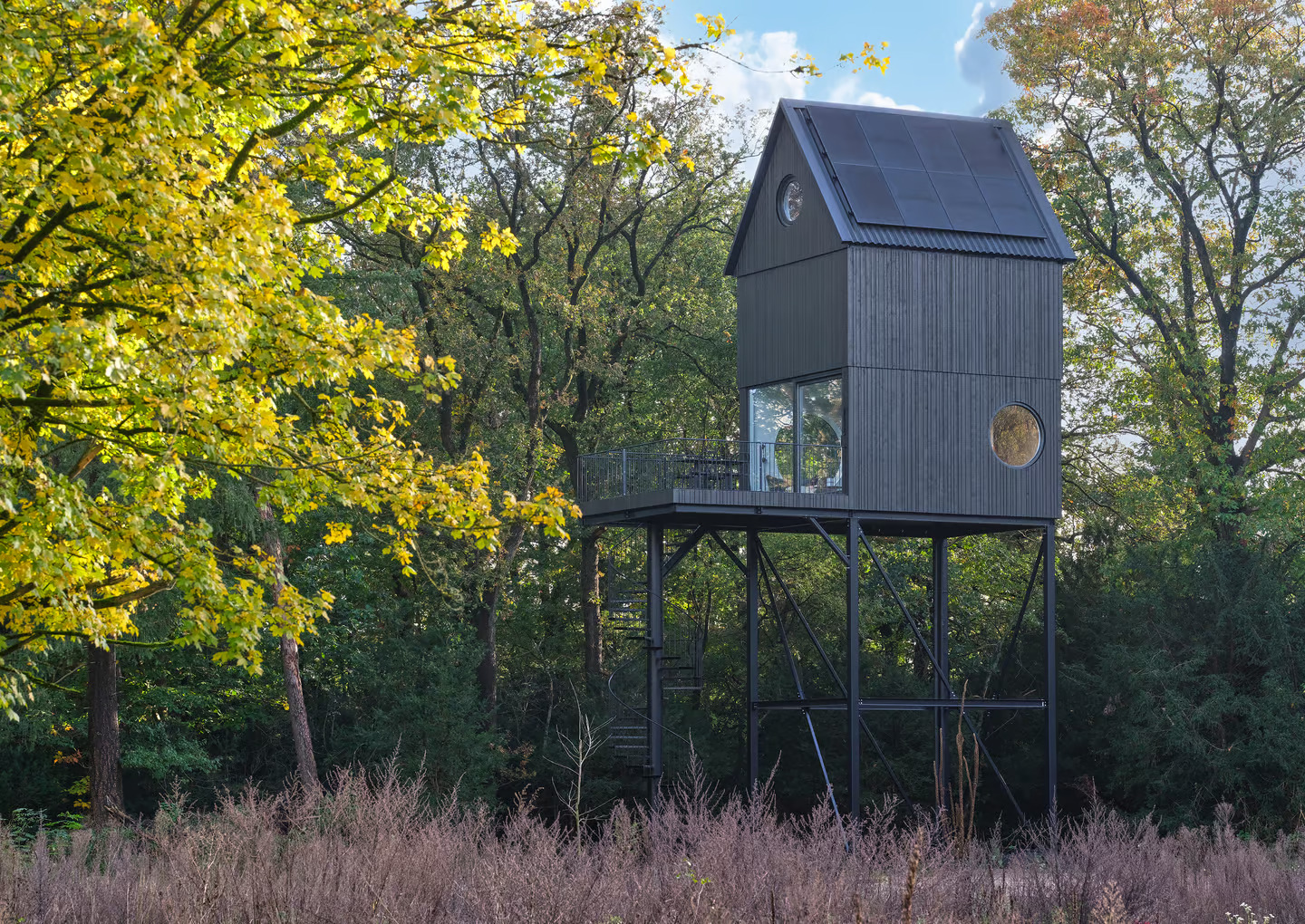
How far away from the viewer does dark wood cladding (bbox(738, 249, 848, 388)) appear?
18328mm

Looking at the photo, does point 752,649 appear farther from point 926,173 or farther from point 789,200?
point 926,173

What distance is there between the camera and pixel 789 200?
A: 19766mm

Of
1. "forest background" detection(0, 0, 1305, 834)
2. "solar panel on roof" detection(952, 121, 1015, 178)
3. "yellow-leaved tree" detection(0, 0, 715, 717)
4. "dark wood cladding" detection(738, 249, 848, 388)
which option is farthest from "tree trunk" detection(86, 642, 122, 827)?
"solar panel on roof" detection(952, 121, 1015, 178)

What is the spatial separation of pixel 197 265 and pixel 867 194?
12261 mm

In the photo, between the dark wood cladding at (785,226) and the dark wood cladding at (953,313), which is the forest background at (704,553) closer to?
the dark wood cladding at (785,226)

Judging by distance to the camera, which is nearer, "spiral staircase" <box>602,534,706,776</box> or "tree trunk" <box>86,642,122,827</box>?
"spiral staircase" <box>602,534,706,776</box>

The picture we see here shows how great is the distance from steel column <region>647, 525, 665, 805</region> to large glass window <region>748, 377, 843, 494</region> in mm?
1551

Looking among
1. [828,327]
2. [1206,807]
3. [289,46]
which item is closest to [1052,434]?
[828,327]

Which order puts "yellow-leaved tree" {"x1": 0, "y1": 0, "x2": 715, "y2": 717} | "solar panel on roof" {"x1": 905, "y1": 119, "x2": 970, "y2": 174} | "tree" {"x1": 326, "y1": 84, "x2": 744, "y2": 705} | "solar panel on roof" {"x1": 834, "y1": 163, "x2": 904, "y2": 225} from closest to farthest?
1. "yellow-leaved tree" {"x1": 0, "y1": 0, "x2": 715, "y2": 717}
2. "solar panel on roof" {"x1": 834, "y1": 163, "x2": 904, "y2": 225}
3. "solar panel on roof" {"x1": 905, "y1": 119, "x2": 970, "y2": 174}
4. "tree" {"x1": 326, "y1": 84, "x2": 744, "y2": 705}

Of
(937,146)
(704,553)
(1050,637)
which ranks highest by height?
(937,146)

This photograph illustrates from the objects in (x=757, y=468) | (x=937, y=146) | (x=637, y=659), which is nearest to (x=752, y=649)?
(x=757, y=468)

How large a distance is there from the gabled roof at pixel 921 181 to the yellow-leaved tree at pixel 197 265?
8.82 meters

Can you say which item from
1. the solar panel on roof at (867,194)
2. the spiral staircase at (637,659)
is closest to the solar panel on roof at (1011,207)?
the solar panel on roof at (867,194)

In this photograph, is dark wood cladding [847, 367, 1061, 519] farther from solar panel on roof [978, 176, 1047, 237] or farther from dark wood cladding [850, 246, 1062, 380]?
solar panel on roof [978, 176, 1047, 237]
